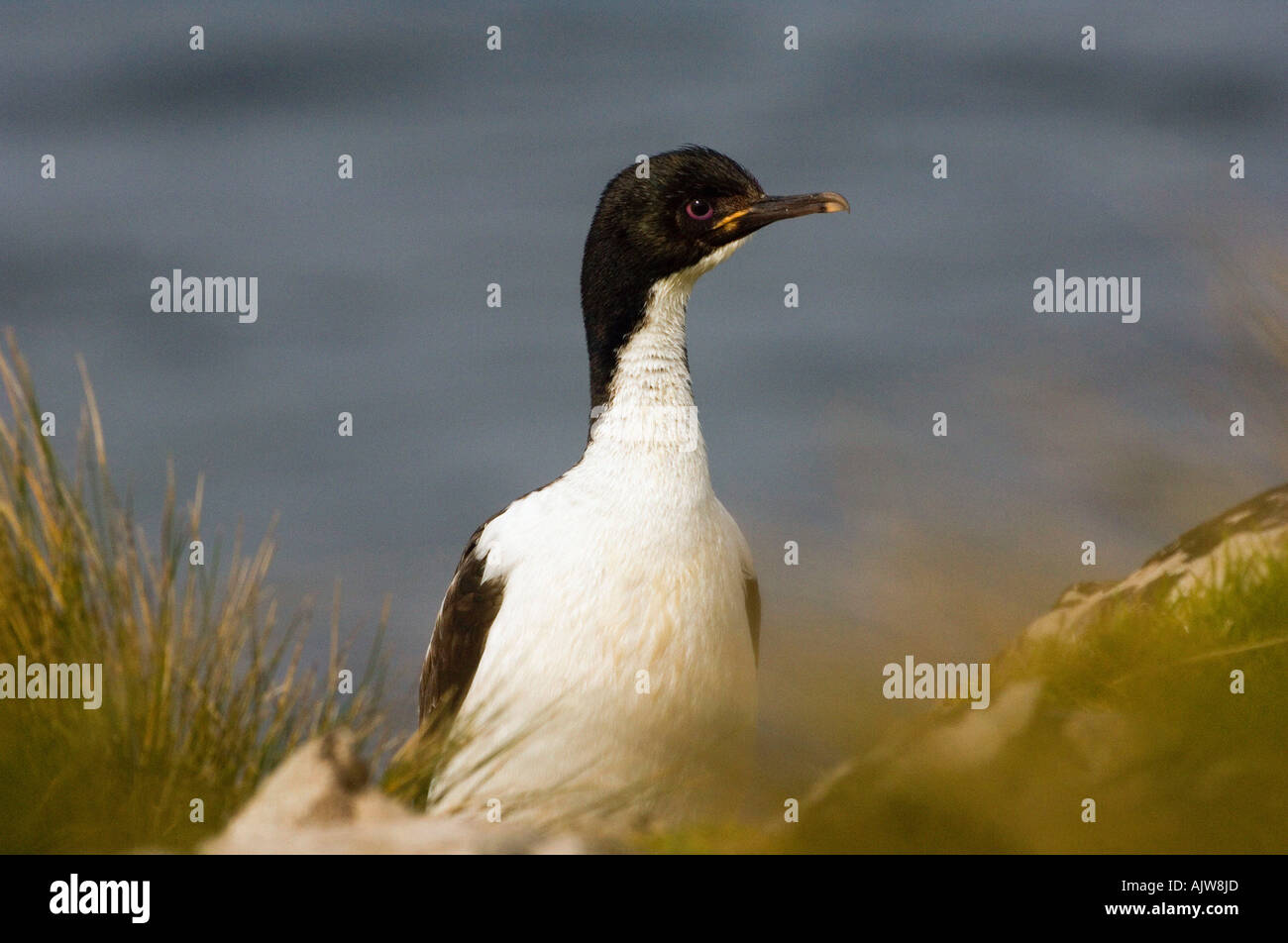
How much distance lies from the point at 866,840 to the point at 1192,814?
2.50 feet

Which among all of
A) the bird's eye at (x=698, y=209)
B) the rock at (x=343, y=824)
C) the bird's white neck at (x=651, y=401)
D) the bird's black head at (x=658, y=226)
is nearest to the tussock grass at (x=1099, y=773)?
the rock at (x=343, y=824)

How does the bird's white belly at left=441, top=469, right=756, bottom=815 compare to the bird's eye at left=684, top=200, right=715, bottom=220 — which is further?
the bird's eye at left=684, top=200, right=715, bottom=220

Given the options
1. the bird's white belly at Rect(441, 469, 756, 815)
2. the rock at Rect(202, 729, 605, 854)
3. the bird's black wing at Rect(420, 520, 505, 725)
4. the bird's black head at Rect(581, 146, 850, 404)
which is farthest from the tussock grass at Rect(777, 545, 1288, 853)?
the bird's black wing at Rect(420, 520, 505, 725)

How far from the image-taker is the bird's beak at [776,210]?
24.9ft

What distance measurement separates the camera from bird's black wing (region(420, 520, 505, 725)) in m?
7.52

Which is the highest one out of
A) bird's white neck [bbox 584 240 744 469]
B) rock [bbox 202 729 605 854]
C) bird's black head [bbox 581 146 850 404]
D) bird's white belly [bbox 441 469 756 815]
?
bird's black head [bbox 581 146 850 404]

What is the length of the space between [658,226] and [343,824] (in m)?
3.72

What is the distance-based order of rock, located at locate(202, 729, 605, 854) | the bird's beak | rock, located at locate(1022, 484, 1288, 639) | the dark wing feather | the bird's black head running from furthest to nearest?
the dark wing feather < the bird's beak < the bird's black head < rock, located at locate(1022, 484, 1288, 639) < rock, located at locate(202, 729, 605, 854)

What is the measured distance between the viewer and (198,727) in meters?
5.23

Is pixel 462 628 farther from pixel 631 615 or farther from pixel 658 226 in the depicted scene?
pixel 658 226

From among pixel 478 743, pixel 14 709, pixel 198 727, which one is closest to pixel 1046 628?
pixel 478 743

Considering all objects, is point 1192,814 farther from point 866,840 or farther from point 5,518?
point 5,518

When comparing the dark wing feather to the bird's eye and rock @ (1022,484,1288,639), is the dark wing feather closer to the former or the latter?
rock @ (1022,484,1288,639)

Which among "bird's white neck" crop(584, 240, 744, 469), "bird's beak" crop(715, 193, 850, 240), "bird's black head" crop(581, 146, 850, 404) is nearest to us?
"bird's white neck" crop(584, 240, 744, 469)
